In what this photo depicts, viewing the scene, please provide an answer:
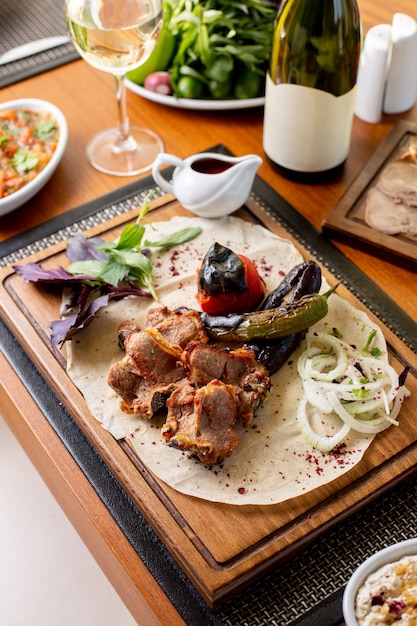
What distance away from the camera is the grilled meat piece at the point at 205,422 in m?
1.43

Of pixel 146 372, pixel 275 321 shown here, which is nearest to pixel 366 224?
pixel 275 321

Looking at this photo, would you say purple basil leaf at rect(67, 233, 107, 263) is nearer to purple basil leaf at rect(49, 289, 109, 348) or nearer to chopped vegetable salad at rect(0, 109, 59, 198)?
purple basil leaf at rect(49, 289, 109, 348)

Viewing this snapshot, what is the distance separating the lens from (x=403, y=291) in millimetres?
1871

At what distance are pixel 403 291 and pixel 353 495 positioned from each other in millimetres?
614

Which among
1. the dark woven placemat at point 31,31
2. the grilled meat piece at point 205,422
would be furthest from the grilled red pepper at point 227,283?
the dark woven placemat at point 31,31

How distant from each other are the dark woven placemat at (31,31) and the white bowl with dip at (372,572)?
1.90 metres

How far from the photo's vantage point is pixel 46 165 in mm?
2148

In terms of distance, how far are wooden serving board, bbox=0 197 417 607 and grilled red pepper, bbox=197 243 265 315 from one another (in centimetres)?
34

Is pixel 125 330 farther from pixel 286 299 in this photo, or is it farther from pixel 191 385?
pixel 286 299

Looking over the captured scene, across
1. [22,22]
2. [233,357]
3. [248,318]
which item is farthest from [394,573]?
[22,22]

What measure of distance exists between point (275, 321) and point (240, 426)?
0.76 feet

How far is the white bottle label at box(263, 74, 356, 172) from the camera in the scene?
1.91 meters

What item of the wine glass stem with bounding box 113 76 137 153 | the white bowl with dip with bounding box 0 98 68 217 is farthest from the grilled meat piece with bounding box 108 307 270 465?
the wine glass stem with bounding box 113 76 137 153

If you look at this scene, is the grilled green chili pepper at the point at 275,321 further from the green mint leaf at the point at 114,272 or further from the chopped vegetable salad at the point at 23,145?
the chopped vegetable salad at the point at 23,145
